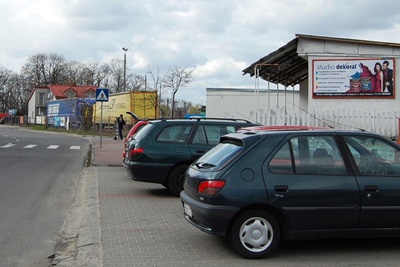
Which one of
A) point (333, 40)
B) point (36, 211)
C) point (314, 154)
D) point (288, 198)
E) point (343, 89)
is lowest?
point (36, 211)

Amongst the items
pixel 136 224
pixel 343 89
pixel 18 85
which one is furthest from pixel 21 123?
pixel 136 224

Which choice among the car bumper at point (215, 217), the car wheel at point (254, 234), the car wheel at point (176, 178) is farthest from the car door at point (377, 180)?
the car wheel at point (176, 178)

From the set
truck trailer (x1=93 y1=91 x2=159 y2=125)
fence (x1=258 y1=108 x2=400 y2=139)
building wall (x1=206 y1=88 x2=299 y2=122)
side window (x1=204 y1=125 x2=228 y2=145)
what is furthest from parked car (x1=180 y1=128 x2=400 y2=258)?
truck trailer (x1=93 y1=91 x2=159 y2=125)

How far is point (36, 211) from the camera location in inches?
346

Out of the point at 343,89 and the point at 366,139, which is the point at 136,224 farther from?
the point at 343,89

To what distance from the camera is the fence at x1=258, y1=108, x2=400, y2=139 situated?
1541cm

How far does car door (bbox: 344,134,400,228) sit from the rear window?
53.1 inches

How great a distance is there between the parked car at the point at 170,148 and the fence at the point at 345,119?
6311 millimetres

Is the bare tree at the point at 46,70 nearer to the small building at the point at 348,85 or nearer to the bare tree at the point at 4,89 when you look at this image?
the bare tree at the point at 4,89

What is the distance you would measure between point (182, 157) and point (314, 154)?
4.60 metres

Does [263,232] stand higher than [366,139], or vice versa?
[366,139]

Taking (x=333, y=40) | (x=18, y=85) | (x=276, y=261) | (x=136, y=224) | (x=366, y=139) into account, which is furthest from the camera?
(x=18, y=85)

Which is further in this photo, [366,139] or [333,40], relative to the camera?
[333,40]

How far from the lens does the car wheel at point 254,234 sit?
5.50 metres
